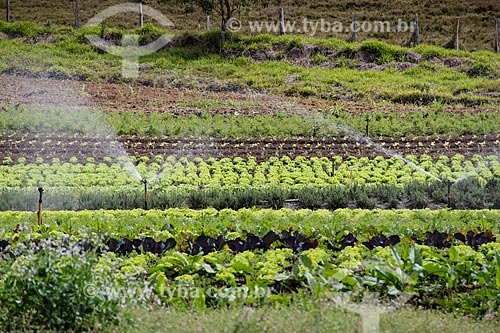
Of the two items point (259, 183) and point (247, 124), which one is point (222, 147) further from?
point (259, 183)

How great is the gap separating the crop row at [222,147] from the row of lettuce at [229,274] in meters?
6.70

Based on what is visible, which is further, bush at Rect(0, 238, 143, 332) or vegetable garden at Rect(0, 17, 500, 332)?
vegetable garden at Rect(0, 17, 500, 332)

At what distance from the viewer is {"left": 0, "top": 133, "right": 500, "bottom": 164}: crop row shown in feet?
51.9

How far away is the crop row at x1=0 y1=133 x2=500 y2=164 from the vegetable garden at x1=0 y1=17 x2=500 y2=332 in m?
0.05

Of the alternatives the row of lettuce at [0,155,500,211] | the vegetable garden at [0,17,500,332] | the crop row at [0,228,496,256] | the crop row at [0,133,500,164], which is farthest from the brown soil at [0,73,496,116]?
the crop row at [0,228,496,256]

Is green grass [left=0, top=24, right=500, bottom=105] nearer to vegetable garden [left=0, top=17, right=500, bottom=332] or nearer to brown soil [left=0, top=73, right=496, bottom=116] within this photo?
vegetable garden [left=0, top=17, right=500, bottom=332]

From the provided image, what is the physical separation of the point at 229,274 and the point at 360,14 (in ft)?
105

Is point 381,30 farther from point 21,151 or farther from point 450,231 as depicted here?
point 450,231

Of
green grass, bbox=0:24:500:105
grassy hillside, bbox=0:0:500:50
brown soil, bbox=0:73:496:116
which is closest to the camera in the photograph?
brown soil, bbox=0:73:496:116

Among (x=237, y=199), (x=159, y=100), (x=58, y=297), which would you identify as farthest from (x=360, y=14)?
(x=58, y=297)

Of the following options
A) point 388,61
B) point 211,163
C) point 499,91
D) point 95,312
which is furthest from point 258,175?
point 388,61

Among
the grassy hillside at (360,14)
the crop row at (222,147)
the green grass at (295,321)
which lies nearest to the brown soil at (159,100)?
the crop row at (222,147)

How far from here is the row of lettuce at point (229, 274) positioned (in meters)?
5.73

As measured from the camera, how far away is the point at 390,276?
21.7 ft
